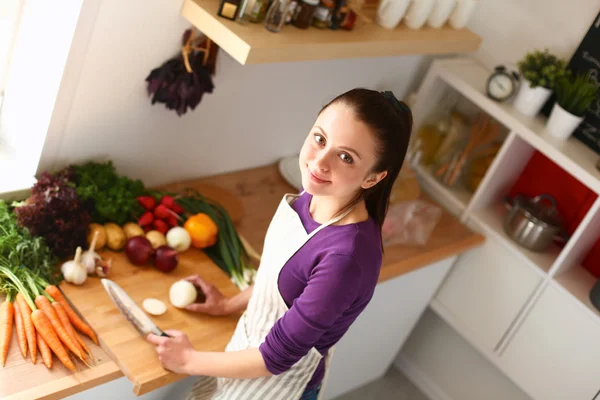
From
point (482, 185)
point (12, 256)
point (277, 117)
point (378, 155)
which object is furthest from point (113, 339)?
point (482, 185)

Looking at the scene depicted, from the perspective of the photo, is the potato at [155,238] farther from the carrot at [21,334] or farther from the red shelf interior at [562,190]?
the red shelf interior at [562,190]

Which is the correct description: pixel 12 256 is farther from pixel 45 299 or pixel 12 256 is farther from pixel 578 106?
pixel 578 106

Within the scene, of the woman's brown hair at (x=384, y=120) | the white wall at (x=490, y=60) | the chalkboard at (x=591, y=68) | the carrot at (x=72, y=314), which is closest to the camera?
the woman's brown hair at (x=384, y=120)

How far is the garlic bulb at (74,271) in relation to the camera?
187 cm

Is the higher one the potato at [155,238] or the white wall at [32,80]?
the white wall at [32,80]

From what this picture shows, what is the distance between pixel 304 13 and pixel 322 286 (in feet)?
2.89

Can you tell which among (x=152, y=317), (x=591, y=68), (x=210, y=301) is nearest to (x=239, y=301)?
(x=210, y=301)

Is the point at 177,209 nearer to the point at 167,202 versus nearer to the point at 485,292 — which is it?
the point at 167,202

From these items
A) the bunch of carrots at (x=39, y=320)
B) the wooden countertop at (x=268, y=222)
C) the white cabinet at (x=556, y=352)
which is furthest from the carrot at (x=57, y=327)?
the white cabinet at (x=556, y=352)

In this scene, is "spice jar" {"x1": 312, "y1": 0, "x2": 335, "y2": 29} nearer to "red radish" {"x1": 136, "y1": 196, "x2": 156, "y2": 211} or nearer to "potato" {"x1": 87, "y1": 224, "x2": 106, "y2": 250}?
"red radish" {"x1": 136, "y1": 196, "x2": 156, "y2": 211}

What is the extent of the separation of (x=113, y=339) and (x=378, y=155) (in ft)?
2.67

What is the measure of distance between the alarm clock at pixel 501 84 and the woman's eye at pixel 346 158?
134cm

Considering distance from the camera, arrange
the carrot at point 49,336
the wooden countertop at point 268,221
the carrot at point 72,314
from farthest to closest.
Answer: the wooden countertop at point 268,221 < the carrot at point 72,314 < the carrot at point 49,336

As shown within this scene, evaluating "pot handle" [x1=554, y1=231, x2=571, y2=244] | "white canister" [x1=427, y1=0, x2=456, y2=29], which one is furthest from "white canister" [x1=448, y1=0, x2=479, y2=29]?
"pot handle" [x1=554, y1=231, x2=571, y2=244]
